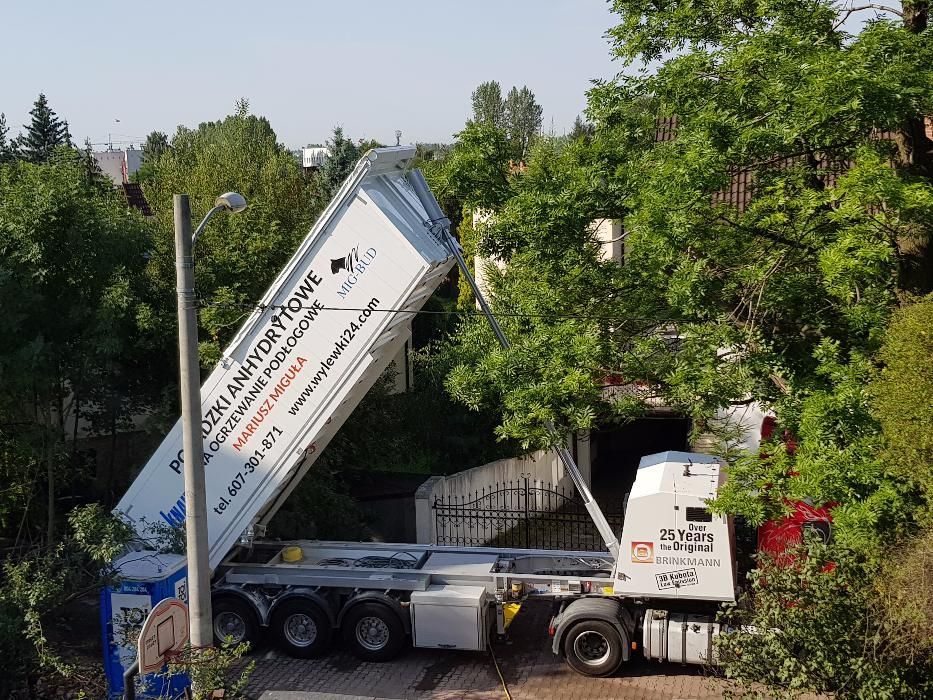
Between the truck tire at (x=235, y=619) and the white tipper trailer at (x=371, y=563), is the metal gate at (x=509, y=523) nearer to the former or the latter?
the white tipper trailer at (x=371, y=563)

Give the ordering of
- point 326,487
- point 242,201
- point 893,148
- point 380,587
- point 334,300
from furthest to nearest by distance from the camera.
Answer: point 326,487 → point 380,587 → point 334,300 → point 893,148 → point 242,201

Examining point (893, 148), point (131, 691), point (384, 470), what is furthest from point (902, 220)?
point (384, 470)

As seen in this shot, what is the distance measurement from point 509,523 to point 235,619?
7.26 m

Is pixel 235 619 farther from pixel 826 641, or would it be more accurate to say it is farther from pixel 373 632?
pixel 826 641

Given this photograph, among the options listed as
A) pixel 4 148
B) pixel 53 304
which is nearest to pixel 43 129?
pixel 4 148

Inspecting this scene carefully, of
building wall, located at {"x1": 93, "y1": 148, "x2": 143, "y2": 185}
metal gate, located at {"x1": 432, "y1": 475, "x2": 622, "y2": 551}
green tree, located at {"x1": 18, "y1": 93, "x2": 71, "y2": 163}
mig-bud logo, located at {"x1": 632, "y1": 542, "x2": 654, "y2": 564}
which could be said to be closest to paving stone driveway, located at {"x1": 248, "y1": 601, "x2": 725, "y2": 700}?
mig-bud logo, located at {"x1": 632, "y1": 542, "x2": 654, "y2": 564}

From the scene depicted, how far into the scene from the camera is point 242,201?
910 cm

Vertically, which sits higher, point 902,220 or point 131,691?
point 902,220

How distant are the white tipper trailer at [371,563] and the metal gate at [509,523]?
423 cm

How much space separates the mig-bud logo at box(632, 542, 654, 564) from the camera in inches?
474

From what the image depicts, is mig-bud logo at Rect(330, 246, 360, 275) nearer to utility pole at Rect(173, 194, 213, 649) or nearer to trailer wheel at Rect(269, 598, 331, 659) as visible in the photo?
utility pole at Rect(173, 194, 213, 649)

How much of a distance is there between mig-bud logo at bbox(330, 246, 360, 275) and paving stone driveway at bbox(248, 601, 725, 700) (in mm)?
5180

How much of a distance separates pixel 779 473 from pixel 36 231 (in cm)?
1119

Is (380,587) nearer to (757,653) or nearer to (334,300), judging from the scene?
(334,300)
